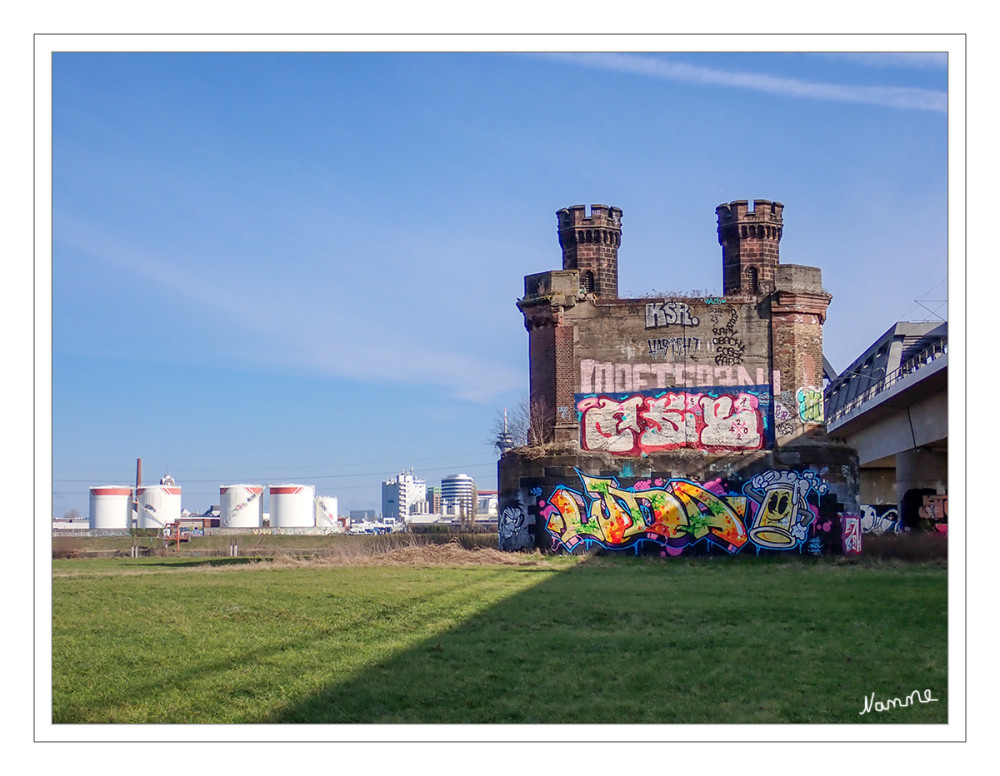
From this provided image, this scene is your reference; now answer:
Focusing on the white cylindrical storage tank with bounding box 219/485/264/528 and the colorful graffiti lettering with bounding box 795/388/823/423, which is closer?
the colorful graffiti lettering with bounding box 795/388/823/423

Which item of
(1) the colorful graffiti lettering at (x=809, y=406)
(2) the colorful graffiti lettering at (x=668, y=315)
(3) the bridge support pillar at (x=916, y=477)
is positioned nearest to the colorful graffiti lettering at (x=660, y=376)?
(1) the colorful graffiti lettering at (x=809, y=406)

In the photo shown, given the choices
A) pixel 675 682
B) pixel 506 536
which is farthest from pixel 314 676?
pixel 506 536

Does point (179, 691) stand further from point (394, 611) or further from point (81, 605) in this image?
point (81, 605)

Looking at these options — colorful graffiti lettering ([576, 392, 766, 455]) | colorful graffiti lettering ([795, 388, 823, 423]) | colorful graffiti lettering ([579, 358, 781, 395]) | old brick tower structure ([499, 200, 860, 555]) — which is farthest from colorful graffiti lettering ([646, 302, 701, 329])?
colorful graffiti lettering ([795, 388, 823, 423])

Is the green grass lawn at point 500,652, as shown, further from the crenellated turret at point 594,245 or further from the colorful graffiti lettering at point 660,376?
the crenellated turret at point 594,245

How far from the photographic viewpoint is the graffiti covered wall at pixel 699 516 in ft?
97.2

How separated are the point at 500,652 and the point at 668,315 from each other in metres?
20.6

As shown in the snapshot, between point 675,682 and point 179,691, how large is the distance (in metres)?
5.19

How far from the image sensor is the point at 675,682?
35.4ft

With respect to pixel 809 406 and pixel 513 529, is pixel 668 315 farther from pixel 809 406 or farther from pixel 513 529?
pixel 513 529

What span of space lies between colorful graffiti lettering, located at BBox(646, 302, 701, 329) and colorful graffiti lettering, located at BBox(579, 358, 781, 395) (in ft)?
4.10

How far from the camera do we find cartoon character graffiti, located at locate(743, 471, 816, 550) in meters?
29.6

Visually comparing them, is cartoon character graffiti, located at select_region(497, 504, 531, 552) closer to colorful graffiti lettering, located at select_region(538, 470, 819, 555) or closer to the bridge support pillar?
colorful graffiti lettering, located at select_region(538, 470, 819, 555)
